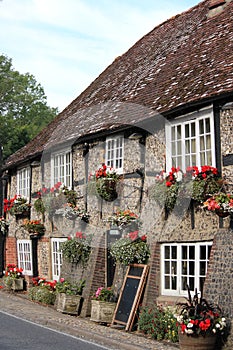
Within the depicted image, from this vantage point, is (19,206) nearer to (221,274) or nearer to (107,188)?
(107,188)

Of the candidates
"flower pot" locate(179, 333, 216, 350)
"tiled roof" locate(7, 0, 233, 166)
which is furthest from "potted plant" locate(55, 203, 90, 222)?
"flower pot" locate(179, 333, 216, 350)

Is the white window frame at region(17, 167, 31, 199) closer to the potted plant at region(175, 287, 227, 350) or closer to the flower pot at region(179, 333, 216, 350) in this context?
the potted plant at region(175, 287, 227, 350)

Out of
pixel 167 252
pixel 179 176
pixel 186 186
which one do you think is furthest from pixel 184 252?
pixel 179 176

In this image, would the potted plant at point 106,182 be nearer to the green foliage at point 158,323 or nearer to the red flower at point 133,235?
the red flower at point 133,235

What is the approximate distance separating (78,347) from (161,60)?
981cm

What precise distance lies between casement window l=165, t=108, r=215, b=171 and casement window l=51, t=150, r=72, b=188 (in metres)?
5.48

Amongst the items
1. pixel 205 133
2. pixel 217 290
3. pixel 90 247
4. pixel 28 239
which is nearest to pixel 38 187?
pixel 28 239

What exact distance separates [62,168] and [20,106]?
27533 mm

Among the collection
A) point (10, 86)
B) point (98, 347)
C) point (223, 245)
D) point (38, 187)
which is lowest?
point (98, 347)

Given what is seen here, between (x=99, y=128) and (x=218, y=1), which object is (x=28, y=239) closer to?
(x=99, y=128)

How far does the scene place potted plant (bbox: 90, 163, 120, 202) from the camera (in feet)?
53.2

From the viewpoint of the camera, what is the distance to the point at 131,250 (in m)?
14.7

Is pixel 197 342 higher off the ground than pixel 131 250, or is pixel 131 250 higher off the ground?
pixel 131 250

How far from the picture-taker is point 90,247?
679 inches
